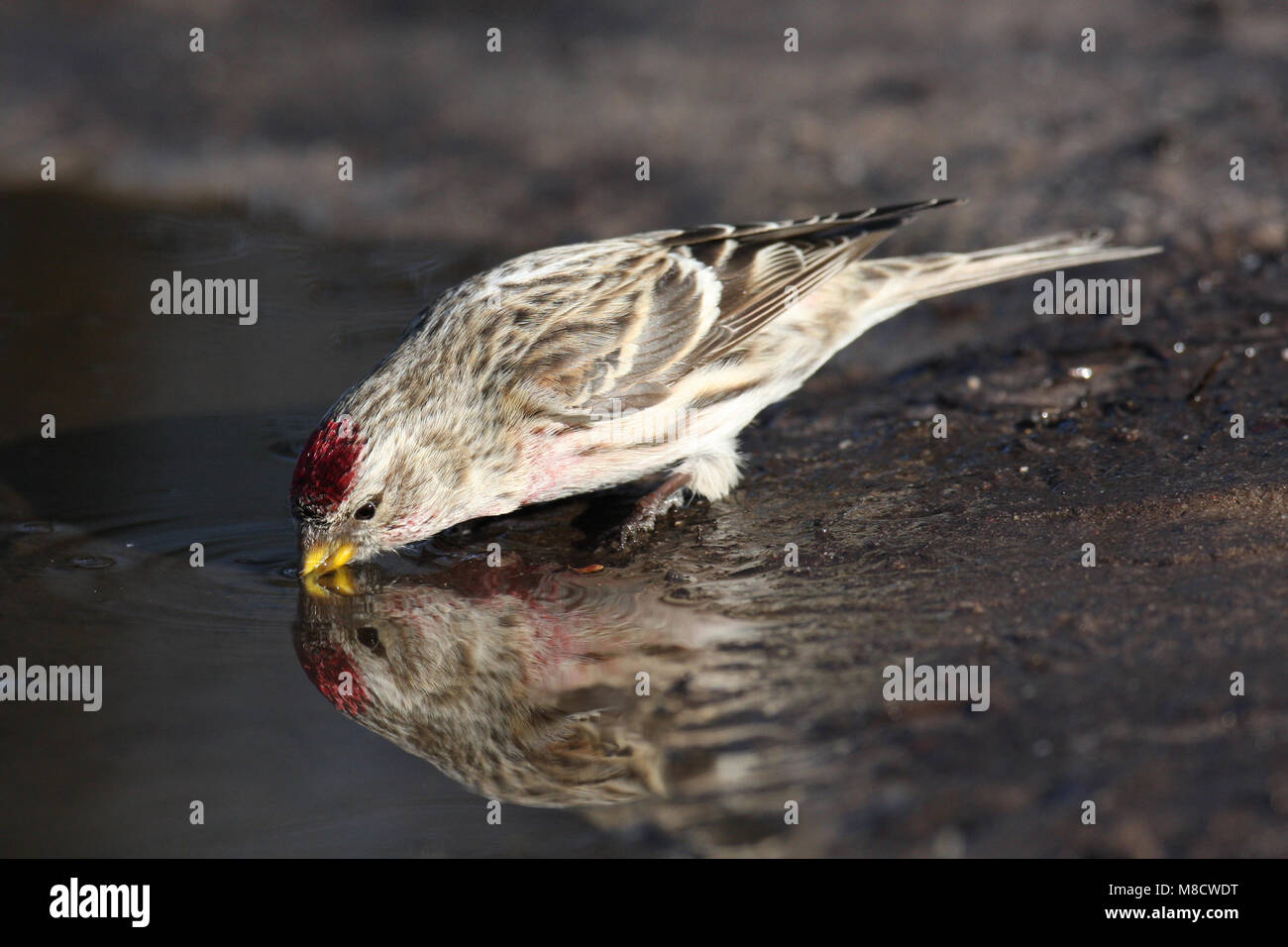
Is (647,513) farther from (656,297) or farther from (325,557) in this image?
(325,557)

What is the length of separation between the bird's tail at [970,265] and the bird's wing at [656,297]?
269 mm

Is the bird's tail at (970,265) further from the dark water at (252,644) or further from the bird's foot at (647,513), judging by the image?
the dark water at (252,644)

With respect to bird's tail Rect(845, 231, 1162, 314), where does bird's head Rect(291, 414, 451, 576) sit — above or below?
below

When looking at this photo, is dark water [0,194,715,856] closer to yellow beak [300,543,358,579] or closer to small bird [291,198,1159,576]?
yellow beak [300,543,358,579]

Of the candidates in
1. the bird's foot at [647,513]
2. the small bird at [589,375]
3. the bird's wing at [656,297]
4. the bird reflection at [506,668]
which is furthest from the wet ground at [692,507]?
the bird's wing at [656,297]

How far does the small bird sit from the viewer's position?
5398 mm

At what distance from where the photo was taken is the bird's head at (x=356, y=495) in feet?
16.9

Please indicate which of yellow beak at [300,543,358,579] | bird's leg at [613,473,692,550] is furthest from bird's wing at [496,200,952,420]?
yellow beak at [300,543,358,579]

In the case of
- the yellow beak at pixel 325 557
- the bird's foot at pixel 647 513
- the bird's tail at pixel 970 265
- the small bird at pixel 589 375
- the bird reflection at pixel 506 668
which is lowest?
the bird reflection at pixel 506 668

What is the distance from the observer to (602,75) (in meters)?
10.2

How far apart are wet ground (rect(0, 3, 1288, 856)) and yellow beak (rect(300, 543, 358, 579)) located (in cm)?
9

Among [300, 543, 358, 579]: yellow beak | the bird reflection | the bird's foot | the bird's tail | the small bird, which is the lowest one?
the bird reflection

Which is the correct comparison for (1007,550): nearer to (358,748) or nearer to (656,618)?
(656,618)
